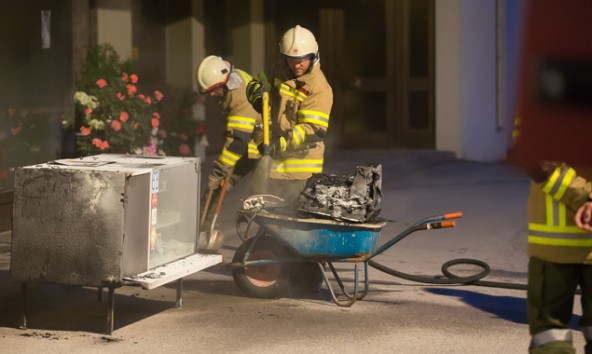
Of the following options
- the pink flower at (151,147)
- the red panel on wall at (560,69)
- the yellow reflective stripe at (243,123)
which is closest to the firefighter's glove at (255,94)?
the yellow reflective stripe at (243,123)

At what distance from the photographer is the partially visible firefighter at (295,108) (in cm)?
842

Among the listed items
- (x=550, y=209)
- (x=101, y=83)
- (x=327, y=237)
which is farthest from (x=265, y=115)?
(x=101, y=83)

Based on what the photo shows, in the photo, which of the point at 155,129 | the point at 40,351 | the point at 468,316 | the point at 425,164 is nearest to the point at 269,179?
the point at 468,316

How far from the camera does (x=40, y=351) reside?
22.1ft

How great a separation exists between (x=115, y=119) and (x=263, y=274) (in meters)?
4.66

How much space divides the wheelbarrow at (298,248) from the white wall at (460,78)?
1072 cm

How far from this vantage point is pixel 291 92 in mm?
8625

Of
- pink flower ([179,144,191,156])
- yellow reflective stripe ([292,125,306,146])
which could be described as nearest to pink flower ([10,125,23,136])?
pink flower ([179,144,191,156])

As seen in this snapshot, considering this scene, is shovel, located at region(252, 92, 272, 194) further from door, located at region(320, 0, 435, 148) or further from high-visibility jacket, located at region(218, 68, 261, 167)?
door, located at region(320, 0, 435, 148)

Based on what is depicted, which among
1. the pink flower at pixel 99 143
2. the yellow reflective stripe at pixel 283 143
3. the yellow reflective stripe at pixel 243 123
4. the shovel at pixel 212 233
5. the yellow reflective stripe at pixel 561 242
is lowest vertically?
the shovel at pixel 212 233

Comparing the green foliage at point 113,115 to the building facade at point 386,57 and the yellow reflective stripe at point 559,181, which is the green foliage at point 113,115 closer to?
the building facade at point 386,57

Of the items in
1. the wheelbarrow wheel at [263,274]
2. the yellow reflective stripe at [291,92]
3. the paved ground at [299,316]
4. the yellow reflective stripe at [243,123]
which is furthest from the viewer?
the yellow reflective stripe at [243,123]

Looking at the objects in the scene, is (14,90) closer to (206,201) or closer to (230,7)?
(206,201)

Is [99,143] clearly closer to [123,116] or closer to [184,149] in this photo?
[123,116]
